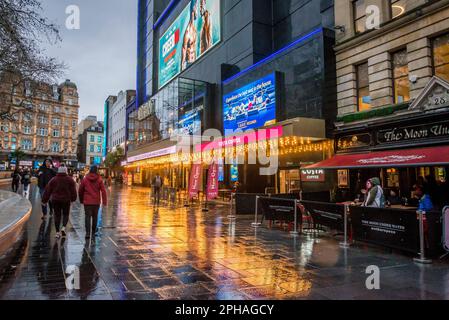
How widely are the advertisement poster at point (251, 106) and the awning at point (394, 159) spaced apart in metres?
6.21

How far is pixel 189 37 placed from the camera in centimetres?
3272

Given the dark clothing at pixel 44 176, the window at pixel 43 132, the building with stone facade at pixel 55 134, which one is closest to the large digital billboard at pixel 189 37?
the dark clothing at pixel 44 176

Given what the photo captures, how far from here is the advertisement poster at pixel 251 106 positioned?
1886 centimetres

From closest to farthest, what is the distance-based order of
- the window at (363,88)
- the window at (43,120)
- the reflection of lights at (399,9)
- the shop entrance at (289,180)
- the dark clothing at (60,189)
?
the dark clothing at (60,189) → the reflection of lights at (399,9) → the window at (363,88) → the shop entrance at (289,180) → the window at (43,120)

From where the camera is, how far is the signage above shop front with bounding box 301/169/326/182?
1586 centimetres

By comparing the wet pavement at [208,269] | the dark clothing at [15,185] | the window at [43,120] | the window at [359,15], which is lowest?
the wet pavement at [208,269]

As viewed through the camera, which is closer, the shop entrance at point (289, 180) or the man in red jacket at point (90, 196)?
the man in red jacket at point (90, 196)

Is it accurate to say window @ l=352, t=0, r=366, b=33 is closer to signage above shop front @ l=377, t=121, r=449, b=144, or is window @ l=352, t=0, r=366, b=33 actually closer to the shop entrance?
signage above shop front @ l=377, t=121, r=449, b=144

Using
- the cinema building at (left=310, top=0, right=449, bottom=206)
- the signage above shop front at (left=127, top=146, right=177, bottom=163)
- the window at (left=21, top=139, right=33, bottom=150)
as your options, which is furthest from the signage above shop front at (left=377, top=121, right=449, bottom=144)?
the window at (left=21, top=139, right=33, bottom=150)

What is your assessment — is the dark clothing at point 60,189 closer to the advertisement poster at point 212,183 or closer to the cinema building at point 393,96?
the advertisement poster at point 212,183

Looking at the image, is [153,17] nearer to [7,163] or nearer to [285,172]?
[285,172]

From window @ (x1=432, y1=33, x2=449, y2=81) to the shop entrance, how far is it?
344 inches
